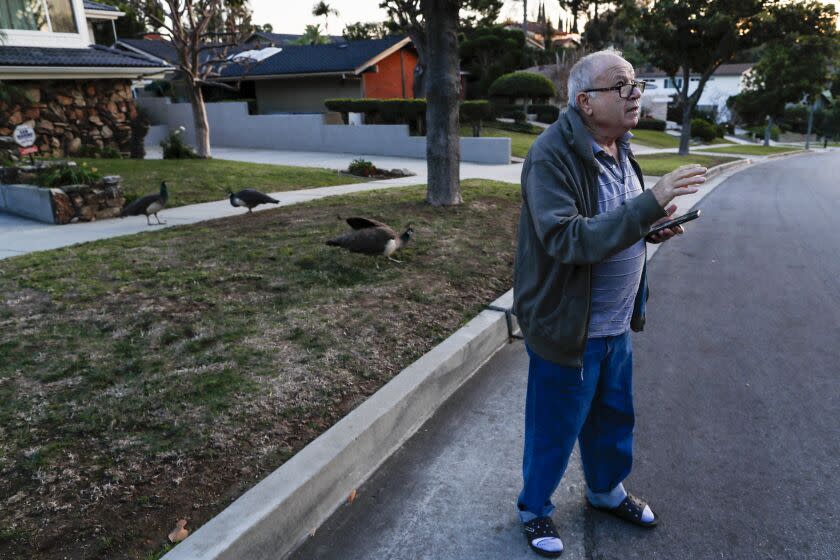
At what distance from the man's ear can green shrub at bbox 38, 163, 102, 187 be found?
30.4ft

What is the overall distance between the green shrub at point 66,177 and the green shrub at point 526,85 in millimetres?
26773

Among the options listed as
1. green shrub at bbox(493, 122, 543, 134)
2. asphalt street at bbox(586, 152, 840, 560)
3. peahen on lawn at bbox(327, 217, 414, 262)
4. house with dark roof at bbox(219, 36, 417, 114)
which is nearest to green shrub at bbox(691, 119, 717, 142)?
green shrub at bbox(493, 122, 543, 134)

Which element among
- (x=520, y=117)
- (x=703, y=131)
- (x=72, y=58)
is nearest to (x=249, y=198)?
(x=72, y=58)

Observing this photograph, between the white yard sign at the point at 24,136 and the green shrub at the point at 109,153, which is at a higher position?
the white yard sign at the point at 24,136

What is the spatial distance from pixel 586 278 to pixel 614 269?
0.19 metres

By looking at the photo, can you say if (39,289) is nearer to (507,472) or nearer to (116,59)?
(507,472)

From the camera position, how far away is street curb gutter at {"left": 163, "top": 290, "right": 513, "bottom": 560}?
2426 millimetres

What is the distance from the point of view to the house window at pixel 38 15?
15.5 metres

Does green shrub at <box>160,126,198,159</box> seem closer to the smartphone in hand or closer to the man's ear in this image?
the man's ear

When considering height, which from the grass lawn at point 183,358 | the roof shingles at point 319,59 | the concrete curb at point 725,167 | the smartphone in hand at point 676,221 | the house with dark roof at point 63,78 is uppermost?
the roof shingles at point 319,59

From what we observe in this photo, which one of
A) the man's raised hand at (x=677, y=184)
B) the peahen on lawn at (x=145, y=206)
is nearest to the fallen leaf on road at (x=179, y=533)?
the man's raised hand at (x=677, y=184)

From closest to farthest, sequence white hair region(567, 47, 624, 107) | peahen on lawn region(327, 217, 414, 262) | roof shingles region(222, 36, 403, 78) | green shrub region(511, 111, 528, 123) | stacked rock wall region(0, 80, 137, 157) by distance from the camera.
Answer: white hair region(567, 47, 624, 107), peahen on lawn region(327, 217, 414, 262), stacked rock wall region(0, 80, 137, 157), roof shingles region(222, 36, 403, 78), green shrub region(511, 111, 528, 123)

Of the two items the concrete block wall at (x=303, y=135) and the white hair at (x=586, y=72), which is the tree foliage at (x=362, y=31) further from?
the white hair at (x=586, y=72)

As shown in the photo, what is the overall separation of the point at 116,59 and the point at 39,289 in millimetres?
13943
